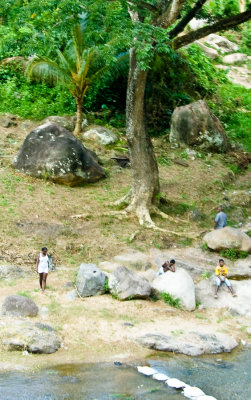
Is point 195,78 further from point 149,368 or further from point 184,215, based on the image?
point 149,368

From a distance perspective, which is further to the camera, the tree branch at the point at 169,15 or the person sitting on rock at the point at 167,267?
the tree branch at the point at 169,15

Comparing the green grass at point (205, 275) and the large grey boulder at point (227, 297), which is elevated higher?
the green grass at point (205, 275)

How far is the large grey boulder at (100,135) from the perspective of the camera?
61.0ft

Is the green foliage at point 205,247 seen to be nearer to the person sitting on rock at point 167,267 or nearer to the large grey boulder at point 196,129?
the person sitting on rock at point 167,267

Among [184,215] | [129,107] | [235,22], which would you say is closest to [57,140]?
[129,107]

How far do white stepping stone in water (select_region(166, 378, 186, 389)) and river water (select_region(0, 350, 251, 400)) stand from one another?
0.24ft

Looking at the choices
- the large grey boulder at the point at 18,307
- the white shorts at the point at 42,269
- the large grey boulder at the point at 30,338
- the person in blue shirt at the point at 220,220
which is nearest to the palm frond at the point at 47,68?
the person in blue shirt at the point at 220,220

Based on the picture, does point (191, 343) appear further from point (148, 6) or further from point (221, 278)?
point (148, 6)

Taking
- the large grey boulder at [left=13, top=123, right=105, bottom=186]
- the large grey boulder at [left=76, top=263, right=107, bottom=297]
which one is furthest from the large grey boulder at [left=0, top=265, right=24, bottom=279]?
the large grey boulder at [left=13, top=123, right=105, bottom=186]

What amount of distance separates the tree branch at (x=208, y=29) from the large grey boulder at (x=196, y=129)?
592 cm

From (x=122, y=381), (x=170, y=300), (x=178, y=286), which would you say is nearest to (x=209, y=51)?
(x=178, y=286)

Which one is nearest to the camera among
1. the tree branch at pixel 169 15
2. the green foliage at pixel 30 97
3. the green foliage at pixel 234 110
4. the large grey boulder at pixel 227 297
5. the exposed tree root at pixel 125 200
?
the large grey boulder at pixel 227 297

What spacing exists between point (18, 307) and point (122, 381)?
7.97 ft

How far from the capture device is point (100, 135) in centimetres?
1869
